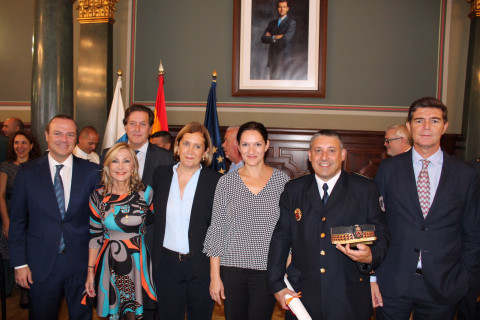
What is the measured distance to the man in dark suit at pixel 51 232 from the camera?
213 centimetres

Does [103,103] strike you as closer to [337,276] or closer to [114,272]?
[114,272]

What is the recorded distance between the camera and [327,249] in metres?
1.76

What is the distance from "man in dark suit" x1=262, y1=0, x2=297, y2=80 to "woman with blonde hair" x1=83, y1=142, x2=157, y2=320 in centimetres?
350

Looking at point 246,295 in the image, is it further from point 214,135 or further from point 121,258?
point 214,135

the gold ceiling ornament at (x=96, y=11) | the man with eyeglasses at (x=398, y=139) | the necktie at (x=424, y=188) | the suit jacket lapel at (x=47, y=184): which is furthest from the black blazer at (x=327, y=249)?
the gold ceiling ornament at (x=96, y=11)

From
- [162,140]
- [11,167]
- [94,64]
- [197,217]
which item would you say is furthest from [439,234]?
[94,64]

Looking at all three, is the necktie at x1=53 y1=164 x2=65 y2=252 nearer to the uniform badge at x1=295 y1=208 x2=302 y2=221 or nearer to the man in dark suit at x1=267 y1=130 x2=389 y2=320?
the man in dark suit at x1=267 y1=130 x2=389 y2=320

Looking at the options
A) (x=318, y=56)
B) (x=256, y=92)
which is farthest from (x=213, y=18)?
(x=318, y=56)

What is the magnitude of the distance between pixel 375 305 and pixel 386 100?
390 centimetres

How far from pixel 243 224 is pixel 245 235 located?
0.06 meters

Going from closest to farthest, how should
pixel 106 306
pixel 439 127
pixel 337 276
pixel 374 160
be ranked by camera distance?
pixel 337 276 < pixel 439 127 < pixel 106 306 < pixel 374 160

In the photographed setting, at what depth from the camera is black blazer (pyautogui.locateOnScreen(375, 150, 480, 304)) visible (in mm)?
1829

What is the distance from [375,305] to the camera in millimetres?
1954

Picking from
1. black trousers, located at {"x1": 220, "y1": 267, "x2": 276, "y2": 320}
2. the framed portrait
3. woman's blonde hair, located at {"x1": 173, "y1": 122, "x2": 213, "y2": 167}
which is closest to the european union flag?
the framed portrait
